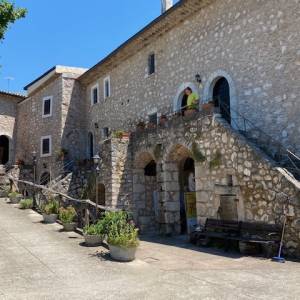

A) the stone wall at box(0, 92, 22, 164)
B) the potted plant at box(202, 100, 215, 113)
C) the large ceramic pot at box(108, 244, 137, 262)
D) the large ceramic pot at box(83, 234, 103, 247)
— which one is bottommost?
the large ceramic pot at box(108, 244, 137, 262)

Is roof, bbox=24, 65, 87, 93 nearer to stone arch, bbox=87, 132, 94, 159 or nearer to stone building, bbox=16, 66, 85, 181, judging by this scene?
stone building, bbox=16, 66, 85, 181

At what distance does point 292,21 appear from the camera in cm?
1115

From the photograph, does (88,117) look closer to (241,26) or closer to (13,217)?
(13,217)

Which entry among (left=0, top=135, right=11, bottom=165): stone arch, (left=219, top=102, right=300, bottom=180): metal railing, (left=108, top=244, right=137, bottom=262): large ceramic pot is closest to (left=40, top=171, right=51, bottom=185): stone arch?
(left=0, top=135, right=11, bottom=165): stone arch

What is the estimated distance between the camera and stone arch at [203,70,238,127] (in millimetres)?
13039

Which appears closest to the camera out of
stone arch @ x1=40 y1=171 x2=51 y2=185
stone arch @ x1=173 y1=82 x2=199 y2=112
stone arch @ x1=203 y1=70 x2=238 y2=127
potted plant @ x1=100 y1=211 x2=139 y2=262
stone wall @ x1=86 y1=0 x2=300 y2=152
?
potted plant @ x1=100 y1=211 x2=139 y2=262

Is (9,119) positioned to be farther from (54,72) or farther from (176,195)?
(176,195)

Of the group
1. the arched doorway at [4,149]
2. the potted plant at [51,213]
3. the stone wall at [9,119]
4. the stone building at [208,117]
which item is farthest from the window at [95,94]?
the potted plant at [51,213]

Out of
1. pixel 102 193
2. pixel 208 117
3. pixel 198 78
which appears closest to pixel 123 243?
pixel 208 117

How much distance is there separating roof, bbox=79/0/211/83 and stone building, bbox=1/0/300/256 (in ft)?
0.16

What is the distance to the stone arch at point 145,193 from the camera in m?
16.2

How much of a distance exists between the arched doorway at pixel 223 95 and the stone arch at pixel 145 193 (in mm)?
3837

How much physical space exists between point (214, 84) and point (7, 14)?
7965mm

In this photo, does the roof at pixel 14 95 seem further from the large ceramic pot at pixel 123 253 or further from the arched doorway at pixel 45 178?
the large ceramic pot at pixel 123 253
